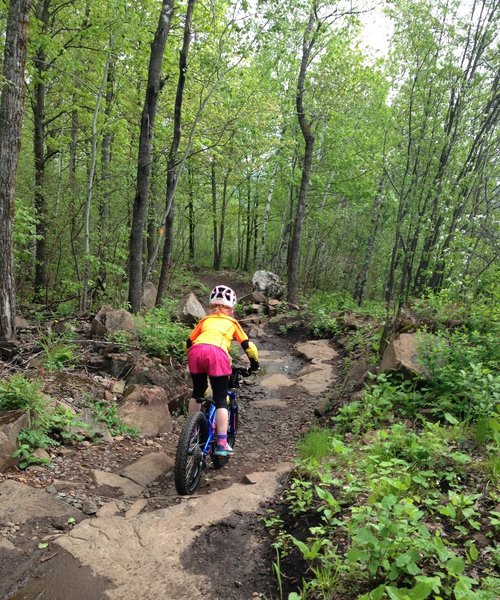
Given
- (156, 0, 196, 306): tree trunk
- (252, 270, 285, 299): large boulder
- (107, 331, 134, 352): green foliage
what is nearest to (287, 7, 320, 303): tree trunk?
(252, 270, 285, 299): large boulder

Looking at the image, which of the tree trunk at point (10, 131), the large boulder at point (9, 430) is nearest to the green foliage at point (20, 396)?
the large boulder at point (9, 430)

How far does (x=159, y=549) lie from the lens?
311 cm

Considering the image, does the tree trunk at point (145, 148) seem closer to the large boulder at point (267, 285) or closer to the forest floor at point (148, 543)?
the forest floor at point (148, 543)

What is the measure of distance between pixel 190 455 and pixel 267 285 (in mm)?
14139

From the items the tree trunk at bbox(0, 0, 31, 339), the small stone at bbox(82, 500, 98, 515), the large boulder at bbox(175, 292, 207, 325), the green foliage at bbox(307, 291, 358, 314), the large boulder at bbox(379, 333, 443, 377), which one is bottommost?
the small stone at bbox(82, 500, 98, 515)

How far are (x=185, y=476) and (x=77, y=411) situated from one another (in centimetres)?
217

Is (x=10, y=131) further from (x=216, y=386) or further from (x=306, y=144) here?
(x=306, y=144)

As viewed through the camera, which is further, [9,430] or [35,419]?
[35,419]

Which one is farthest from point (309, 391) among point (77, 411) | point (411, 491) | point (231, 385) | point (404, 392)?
point (411, 491)

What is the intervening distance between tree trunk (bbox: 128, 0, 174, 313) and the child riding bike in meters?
5.75

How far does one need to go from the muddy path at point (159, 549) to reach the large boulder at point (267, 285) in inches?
528

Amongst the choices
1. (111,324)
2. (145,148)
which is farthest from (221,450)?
(145,148)

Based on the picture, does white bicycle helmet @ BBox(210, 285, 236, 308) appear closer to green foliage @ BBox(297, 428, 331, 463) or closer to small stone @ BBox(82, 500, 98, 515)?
green foliage @ BBox(297, 428, 331, 463)

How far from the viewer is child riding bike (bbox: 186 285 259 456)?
4453 millimetres
